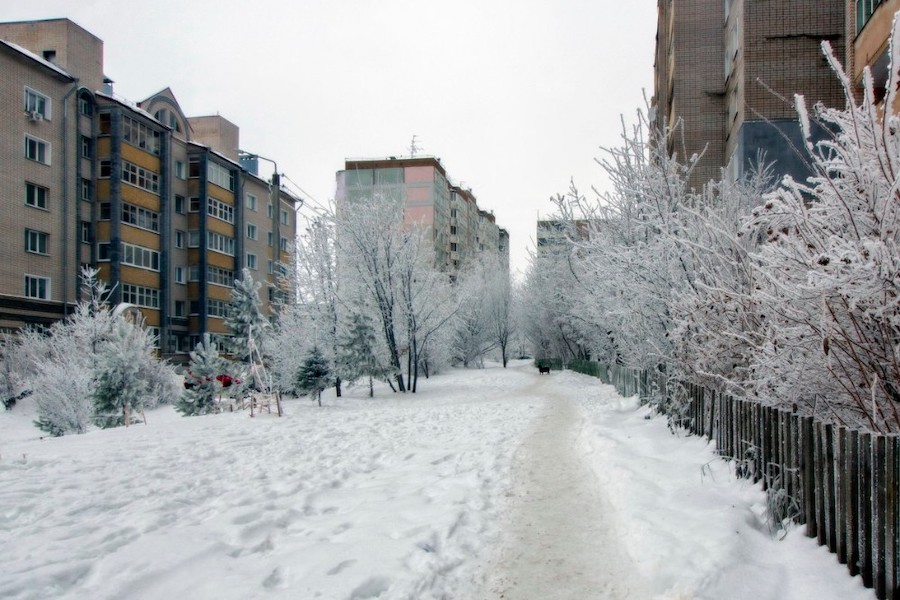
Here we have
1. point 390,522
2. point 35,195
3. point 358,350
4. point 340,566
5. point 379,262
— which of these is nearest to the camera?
point 340,566

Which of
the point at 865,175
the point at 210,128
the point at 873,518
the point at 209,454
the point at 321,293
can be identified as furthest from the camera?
the point at 210,128

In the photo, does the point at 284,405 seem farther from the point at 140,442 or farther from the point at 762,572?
the point at 762,572

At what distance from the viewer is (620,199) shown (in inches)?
610

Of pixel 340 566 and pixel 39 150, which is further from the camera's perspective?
pixel 39 150

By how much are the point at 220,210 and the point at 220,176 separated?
2.55 meters

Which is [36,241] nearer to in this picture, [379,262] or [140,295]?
[140,295]

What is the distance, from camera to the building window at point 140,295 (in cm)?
3621

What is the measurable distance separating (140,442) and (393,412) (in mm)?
7196

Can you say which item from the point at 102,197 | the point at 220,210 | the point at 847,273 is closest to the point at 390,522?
the point at 847,273

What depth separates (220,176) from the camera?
45.8 m

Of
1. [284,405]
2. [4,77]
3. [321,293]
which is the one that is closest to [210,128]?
[4,77]

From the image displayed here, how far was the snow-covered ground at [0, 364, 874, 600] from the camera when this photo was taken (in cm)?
449

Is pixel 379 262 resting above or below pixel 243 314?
above

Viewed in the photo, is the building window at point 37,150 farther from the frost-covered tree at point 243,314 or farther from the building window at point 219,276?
the building window at point 219,276
